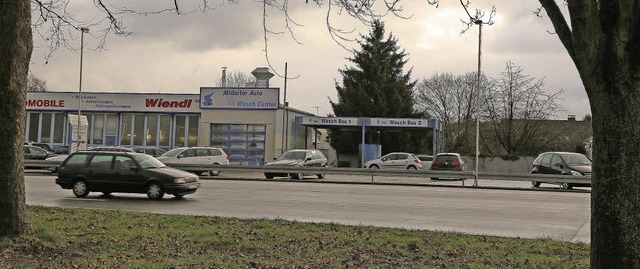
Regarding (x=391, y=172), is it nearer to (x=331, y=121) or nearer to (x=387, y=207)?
(x=387, y=207)

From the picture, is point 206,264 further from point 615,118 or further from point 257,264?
point 615,118

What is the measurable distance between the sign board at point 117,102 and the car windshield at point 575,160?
2458 cm

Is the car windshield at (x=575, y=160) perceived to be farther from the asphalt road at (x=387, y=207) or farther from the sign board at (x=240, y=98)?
the sign board at (x=240, y=98)

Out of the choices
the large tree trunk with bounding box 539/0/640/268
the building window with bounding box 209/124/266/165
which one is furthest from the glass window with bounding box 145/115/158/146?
the large tree trunk with bounding box 539/0/640/268

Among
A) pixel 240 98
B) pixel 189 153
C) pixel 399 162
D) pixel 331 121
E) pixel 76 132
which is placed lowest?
pixel 399 162

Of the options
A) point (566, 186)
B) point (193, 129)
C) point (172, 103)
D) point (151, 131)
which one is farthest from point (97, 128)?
point (566, 186)

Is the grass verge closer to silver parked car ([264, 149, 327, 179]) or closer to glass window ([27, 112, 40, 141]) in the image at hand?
silver parked car ([264, 149, 327, 179])

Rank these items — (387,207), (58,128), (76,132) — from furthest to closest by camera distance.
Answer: (58,128), (76,132), (387,207)

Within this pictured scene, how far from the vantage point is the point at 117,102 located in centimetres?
3991

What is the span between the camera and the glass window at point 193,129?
39.4 metres

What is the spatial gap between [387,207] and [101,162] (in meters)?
8.39

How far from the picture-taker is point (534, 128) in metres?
48.0

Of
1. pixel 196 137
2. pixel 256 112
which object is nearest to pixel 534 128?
pixel 256 112

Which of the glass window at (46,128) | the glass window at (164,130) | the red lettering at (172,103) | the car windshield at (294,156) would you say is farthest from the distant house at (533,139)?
the glass window at (46,128)
